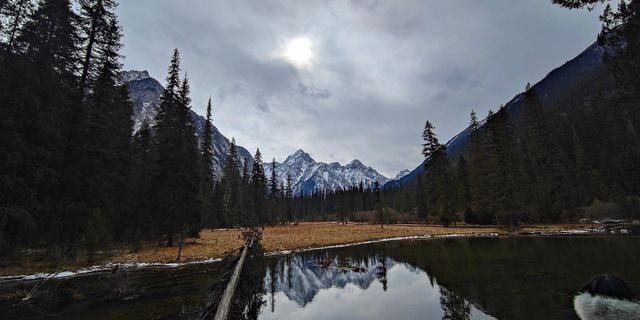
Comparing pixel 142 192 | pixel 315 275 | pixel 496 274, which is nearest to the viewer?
pixel 496 274

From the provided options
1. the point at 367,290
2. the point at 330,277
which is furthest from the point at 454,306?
the point at 330,277

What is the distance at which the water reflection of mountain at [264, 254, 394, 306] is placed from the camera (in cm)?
1712

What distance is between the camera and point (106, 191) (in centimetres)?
2827

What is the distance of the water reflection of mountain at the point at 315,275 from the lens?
56.2 feet

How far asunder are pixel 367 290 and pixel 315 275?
5.16 m

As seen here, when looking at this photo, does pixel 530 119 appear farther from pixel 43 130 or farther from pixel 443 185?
pixel 43 130

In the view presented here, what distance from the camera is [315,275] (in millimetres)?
20797

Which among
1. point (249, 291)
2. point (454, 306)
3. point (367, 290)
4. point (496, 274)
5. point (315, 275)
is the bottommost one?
point (367, 290)

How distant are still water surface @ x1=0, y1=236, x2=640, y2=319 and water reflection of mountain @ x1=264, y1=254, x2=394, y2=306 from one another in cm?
6

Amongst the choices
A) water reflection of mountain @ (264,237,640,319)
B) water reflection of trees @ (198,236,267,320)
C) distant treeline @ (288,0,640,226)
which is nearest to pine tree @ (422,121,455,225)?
distant treeline @ (288,0,640,226)

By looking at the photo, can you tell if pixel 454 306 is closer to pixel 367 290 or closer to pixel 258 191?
pixel 367 290

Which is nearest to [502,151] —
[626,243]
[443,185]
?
[443,185]

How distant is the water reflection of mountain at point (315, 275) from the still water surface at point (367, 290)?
62 millimetres

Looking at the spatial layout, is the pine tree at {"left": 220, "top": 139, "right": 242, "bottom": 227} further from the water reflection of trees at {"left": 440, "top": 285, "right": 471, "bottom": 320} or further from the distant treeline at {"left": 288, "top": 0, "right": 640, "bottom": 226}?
the water reflection of trees at {"left": 440, "top": 285, "right": 471, "bottom": 320}
